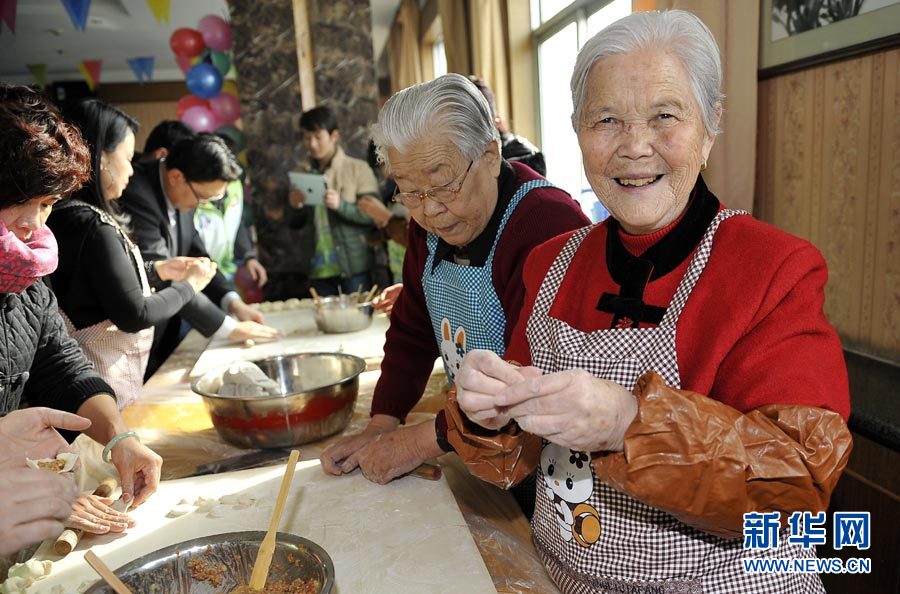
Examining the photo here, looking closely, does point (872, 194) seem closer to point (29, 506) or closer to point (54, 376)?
point (29, 506)

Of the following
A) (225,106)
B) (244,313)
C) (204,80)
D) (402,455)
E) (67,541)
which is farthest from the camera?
(225,106)

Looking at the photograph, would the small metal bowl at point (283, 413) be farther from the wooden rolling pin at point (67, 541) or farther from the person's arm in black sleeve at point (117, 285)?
the person's arm in black sleeve at point (117, 285)

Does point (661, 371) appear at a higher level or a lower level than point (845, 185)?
lower

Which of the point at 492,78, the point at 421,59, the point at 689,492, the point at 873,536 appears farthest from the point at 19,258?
the point at 421,59

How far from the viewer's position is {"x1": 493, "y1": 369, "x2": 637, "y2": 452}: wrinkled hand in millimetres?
836

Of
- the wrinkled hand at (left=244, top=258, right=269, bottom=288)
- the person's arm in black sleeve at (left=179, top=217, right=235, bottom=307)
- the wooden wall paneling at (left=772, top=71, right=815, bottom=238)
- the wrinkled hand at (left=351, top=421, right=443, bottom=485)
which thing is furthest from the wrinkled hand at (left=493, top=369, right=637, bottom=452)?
the wrinkled hand at (left=244, top=258, right=269, bottom=288)

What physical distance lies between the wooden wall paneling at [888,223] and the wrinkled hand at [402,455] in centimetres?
154

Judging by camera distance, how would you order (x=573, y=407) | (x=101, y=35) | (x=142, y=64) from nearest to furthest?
(x=573, y=407), (x=101, y=35), (x=142, y=64)

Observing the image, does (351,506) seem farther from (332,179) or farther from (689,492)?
(332,179)

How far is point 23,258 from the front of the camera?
154 centimetres

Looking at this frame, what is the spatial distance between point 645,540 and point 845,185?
1.63 m

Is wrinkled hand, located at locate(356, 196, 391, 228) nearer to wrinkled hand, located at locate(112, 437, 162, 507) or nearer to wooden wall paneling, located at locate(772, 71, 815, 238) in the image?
wooden wall paneling, located at locate(772, 71, 815, 238)

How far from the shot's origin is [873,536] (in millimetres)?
1882

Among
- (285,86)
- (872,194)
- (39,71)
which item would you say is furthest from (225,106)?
(39,71)
